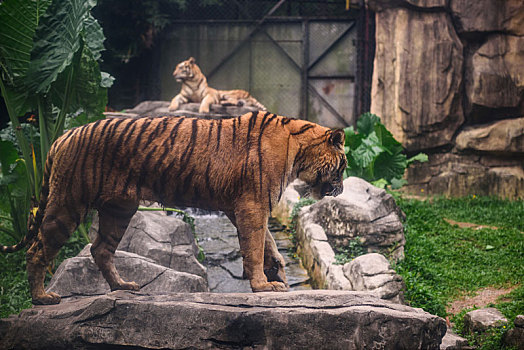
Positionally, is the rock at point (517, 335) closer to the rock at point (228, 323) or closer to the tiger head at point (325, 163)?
the rock at point (228, 323)

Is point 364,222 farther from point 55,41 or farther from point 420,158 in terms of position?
point 55,41

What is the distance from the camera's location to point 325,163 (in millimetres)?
3660

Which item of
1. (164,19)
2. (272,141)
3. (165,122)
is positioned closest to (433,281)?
(272,141)

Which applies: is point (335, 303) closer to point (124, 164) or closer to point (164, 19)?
point (124, 164)

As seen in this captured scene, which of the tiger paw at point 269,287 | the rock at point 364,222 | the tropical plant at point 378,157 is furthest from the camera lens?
the tropical plant at point 378,157

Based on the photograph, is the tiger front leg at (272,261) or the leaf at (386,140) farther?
the leaf at (386,140)

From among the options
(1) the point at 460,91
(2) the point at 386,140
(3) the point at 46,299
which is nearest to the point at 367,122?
(2) the point at 386,140

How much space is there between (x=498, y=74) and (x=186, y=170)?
6.62 m

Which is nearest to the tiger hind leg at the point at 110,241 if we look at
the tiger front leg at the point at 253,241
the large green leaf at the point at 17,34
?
the tiger front leg at the point at 253,241

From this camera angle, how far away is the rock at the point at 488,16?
26.9ft

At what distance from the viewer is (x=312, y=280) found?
18.0 feet

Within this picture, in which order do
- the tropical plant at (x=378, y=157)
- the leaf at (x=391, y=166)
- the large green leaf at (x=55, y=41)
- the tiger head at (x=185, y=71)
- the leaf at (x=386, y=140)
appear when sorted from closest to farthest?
1. the large green leaf at (x=55, y=41)
2. the tropical plant at (x=378, y=157)
3. the leaf at (x=386, y=140)
4. the leaf at (x=391, y=166)
5. the tiger head at (x=185, y=71)

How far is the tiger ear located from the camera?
3.64m

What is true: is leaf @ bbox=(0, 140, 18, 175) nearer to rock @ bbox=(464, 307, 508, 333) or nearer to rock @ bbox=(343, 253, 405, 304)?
rock @ bbox=(343, 253, 405, 304)
